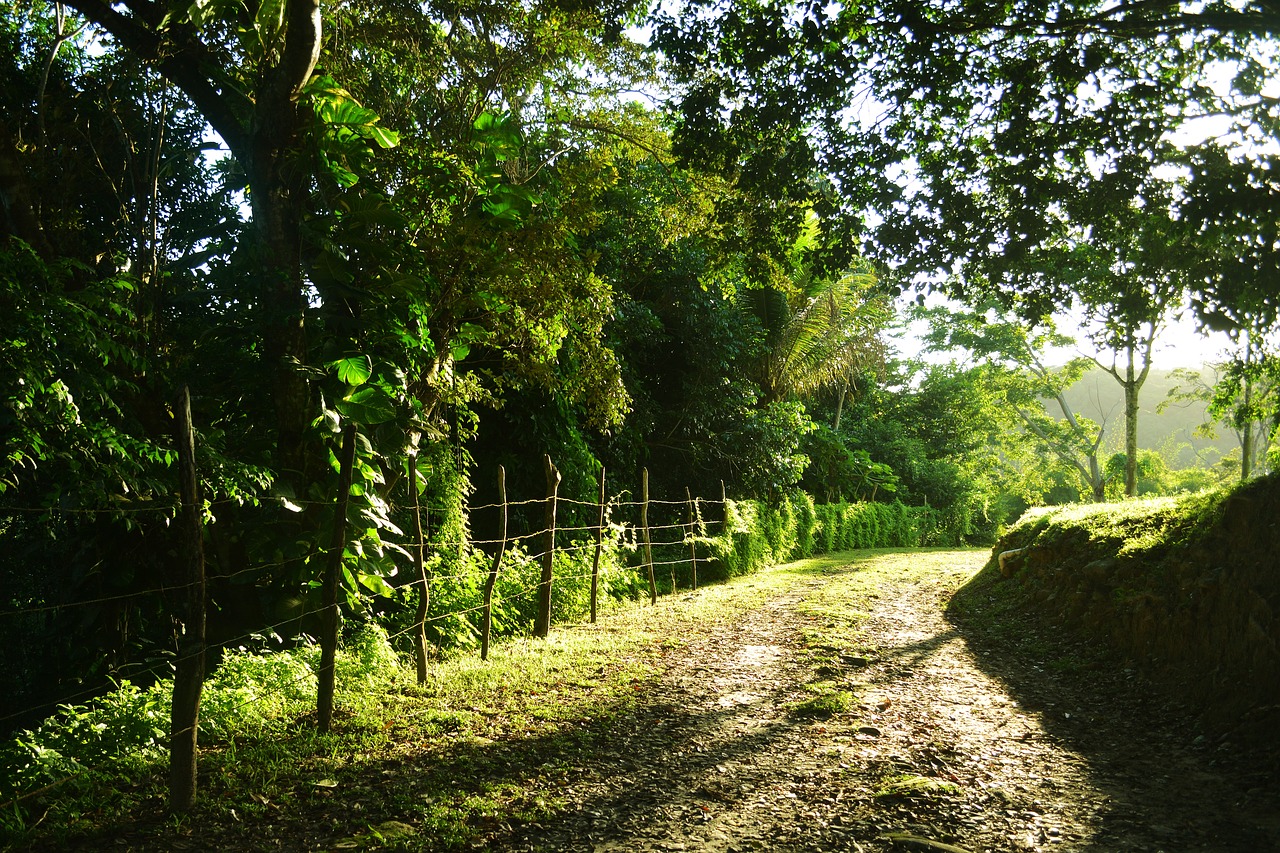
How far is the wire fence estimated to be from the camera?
4227 mm

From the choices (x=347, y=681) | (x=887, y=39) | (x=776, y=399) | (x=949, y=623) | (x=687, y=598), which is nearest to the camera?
(x=347, y=681)

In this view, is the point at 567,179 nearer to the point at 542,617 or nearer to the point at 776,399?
the point at 542,617

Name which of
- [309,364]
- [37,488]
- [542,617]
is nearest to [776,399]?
[542,617]

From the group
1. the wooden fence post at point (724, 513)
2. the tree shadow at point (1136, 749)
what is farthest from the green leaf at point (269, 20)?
the wooden fence post at point (724, 513)

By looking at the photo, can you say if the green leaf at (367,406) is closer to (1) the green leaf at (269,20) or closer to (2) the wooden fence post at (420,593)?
(2) the wooden fence post at (420,593)

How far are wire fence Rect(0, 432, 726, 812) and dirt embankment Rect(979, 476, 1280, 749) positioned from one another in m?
5.38

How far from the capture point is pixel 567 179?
9320mm

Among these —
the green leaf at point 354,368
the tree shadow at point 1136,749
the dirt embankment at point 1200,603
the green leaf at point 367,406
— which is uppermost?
the green leaf at point 354,368

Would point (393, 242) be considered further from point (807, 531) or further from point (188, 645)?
point (807, 531)

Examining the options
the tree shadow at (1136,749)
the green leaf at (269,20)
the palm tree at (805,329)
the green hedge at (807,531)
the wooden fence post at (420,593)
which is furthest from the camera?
the palm tree at (805,329)

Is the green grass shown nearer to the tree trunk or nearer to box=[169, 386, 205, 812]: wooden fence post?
box=[169, 386, 205, 812]: wooden fence post

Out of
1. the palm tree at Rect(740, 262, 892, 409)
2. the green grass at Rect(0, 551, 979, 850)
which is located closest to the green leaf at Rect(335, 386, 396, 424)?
the green grass at Rect(0, 551, 979, 850)

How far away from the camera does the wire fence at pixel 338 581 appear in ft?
13.9

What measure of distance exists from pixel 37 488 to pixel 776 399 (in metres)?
15.7
